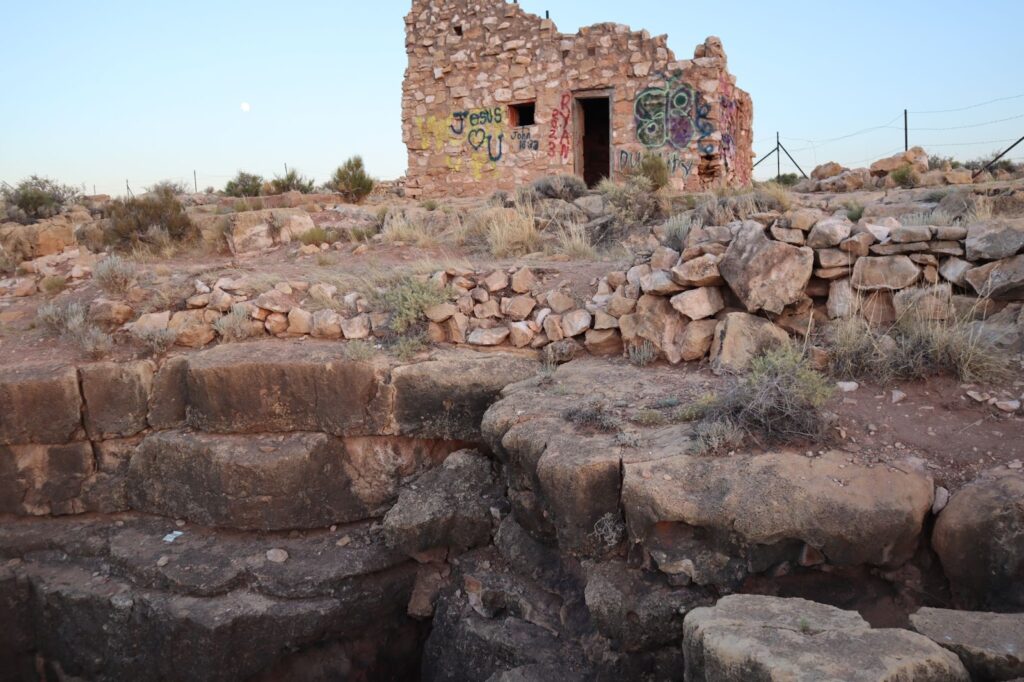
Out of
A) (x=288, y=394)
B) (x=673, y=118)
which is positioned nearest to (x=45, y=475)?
(x=288, y=394)

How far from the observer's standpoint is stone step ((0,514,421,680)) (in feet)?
16.1

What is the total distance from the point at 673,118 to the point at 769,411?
8.46m

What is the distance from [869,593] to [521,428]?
78.2 inches

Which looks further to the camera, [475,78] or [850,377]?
[475,78]

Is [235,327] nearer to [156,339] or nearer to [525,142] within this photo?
[156,339]

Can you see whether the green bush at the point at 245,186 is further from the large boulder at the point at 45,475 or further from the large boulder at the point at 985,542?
the large boulder at the point at 985,542

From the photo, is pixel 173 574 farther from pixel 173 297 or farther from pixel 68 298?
pixel 68 298

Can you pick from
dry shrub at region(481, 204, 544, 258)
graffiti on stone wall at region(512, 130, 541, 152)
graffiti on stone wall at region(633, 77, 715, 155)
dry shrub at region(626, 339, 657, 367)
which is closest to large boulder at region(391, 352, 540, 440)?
dry shrub at region(626, 339, 657, 367)

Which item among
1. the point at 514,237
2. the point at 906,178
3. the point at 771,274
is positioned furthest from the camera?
the point at 906,178

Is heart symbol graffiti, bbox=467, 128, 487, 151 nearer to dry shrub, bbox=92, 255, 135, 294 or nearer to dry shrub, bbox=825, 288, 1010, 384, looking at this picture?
dry shrub, bbox=92, 255, 135, 294

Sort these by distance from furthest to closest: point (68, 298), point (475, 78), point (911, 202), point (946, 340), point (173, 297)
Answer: point (475, 78) < point (911, 202) < point (68, 298) < point (173, 297) < point (946, 340)

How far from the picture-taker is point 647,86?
1138 centimetres

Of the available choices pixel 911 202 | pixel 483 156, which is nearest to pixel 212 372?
pixel 911 202

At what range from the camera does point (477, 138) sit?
12609 millimetres
